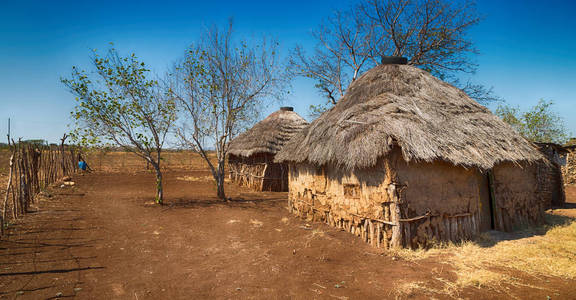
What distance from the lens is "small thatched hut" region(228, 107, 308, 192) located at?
14.4 meters

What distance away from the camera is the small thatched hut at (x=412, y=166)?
5.75 m

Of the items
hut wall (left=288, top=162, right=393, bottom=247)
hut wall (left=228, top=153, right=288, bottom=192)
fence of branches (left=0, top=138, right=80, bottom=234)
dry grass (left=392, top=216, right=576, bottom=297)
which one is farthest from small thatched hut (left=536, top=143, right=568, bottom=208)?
fence of branches (left=0, top=138, right=80, bottom=234)

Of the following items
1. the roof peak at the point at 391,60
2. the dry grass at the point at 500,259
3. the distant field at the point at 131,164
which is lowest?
the dry grass at the point at 500,259

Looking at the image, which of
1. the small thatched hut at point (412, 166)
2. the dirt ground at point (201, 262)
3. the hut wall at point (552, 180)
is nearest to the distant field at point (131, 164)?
the dirt ground at point (201, 262)

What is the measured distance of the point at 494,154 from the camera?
21.3 feet

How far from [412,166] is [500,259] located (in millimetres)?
2110

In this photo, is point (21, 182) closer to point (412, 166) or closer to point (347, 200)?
point (347, 200)

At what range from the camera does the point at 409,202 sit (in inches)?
226

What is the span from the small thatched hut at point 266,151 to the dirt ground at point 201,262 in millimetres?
5533

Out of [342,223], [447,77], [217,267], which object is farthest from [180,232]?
[447,77]

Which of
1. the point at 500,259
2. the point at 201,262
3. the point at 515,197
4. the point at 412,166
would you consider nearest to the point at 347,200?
the point at 412,166

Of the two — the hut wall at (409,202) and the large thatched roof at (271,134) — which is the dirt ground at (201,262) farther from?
the large thatched roof at (271,134)

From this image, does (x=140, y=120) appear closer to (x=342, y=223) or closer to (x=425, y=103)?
(x=342, y=223)

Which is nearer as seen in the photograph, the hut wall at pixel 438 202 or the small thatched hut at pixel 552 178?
the hut wall at pixel 438 202
